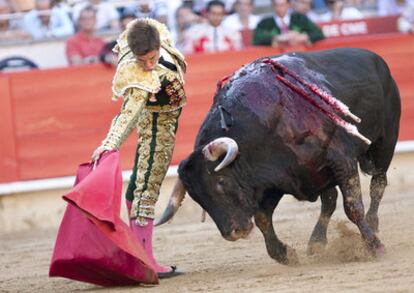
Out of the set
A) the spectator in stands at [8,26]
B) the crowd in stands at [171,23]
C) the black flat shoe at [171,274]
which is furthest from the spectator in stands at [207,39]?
the black flat shoe at [171,274]

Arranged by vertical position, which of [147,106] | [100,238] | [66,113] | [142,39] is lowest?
[66,113]

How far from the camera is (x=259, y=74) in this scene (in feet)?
19.2

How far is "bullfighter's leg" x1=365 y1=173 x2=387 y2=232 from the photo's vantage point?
6.75 m

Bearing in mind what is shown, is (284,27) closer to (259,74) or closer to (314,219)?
(314,219)

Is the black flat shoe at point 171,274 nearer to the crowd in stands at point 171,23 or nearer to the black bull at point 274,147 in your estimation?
the black bull at point 274,147

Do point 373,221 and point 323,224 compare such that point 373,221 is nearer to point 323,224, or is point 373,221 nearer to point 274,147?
point 323,224

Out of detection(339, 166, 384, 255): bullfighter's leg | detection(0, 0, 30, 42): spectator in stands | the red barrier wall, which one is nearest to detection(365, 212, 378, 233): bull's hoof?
detection(339, 166, 384, 255): bullfighter's leg

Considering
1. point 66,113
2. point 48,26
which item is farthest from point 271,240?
point 48,26

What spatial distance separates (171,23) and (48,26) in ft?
3.60

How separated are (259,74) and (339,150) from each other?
0.59 metres

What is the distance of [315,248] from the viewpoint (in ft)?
20.6

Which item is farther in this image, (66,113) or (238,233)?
(66,113)

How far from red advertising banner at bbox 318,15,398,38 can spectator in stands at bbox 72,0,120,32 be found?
187cm

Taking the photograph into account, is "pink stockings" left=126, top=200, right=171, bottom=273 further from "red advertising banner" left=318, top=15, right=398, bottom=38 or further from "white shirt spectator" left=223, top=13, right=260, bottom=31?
"red advertising banner" left=318, top=15, right=398, bottom=38
